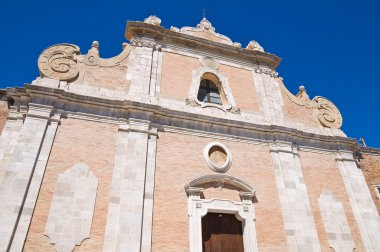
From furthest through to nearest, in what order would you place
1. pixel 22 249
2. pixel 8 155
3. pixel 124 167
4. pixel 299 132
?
1. pixel 299 132
2. pixel 124 167
3. pixel 8 155
4. pixel 22 249

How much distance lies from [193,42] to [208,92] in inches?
83.4

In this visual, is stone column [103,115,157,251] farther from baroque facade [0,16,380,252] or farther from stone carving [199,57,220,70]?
stone carving [199,57,220,70]

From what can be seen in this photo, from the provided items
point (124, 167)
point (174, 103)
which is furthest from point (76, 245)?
point (174, 103)

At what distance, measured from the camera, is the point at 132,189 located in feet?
24.4

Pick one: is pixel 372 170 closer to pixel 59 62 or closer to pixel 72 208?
pixel 72 208

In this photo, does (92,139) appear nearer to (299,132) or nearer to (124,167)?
(124,167)

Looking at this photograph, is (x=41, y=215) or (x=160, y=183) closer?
(x=41, y=215)

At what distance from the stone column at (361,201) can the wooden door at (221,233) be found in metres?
4.27

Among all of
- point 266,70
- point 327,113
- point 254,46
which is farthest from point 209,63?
point 327,113

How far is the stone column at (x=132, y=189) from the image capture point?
22.5 feet

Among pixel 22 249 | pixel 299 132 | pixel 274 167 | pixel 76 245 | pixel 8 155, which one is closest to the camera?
pixel 22 249

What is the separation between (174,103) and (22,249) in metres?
5.73

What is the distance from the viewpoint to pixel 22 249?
611 centimetres

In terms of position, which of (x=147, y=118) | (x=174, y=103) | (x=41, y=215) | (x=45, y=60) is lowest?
(x=41, y=215)
